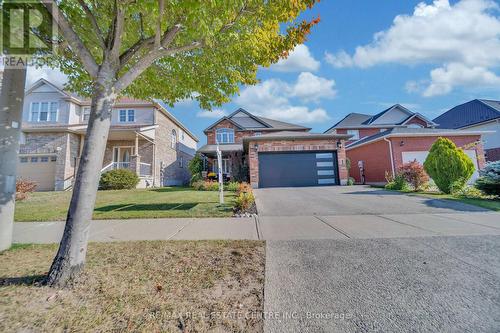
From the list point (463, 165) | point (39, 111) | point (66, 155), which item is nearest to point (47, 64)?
point (66, 155)

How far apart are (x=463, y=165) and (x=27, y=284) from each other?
14299 mm

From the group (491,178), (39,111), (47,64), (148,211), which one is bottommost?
(148,211)

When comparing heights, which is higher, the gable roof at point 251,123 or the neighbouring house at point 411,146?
the gable roof at point 251,123

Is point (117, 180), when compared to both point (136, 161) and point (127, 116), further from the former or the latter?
point (127, 116)

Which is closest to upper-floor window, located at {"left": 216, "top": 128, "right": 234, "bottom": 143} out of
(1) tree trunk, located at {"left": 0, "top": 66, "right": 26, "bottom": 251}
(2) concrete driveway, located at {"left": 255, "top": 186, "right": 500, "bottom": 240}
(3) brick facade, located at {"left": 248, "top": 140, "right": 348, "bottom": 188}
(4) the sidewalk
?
(3) brick facade, located at {"left": 248, "top": 140, "right": 348, "bottom": 188}

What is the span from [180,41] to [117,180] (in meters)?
12.5

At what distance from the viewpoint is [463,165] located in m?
9.66

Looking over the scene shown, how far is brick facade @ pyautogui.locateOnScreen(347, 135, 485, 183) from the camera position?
14453 mm

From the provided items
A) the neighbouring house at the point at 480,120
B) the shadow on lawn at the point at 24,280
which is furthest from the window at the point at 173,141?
the neighbouring house at the point at 480,120

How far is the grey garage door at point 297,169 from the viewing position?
47.8ft

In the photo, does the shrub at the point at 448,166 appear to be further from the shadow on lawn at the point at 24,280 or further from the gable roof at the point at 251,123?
the gable roof at the point at 251,123

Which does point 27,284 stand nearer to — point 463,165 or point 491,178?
point 491,178

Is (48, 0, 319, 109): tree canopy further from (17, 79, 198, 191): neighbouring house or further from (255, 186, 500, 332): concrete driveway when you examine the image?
(17, 79, 198, 191): neighbouring house

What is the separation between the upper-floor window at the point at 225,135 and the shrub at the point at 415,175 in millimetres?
15654
